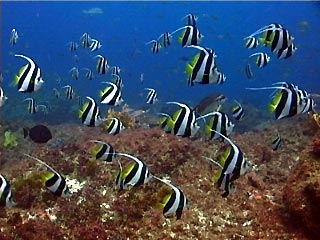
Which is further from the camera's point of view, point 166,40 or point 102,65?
point 102,65

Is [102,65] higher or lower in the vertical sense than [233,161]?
lower

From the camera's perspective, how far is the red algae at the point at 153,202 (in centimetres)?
646

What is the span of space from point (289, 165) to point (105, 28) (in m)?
174

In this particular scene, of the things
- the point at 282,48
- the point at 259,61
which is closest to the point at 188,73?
the point at 282,48

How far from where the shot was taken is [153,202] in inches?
289

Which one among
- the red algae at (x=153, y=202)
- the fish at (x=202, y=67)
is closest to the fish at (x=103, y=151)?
the red algae at (x=153, y=202)

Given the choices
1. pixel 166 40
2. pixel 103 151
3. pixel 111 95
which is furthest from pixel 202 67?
pixel 166 40

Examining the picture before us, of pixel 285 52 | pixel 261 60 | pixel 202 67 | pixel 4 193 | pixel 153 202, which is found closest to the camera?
pixel 202 67

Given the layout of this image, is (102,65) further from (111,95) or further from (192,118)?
(192,118)

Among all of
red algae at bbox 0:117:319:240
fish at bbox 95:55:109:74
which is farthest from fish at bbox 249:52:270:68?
fish at bbox 95:55:109:74

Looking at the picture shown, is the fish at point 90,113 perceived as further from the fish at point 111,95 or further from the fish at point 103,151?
the fish at point 103,151

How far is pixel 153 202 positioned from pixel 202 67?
3.58m

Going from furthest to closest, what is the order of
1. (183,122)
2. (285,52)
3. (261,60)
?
(261,60) < (285,52) < (183,122)

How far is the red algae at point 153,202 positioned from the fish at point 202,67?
98.6 inches
